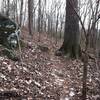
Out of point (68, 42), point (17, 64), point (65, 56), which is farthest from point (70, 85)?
point (68, 42)

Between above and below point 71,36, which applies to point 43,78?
below

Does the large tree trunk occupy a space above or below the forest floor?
above

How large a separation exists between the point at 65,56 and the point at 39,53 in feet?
3.68

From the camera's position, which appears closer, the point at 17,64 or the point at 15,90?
the point at 15,90

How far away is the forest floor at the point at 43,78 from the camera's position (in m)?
4.64

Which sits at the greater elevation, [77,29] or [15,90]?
[77,29]

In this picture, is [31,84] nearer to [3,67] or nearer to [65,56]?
[3,67]

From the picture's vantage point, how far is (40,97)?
4582mm

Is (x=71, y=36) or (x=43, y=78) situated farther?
(x=71, y=36)

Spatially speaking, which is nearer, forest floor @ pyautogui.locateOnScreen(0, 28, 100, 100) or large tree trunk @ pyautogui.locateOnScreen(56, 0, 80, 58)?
forest floor @ pyautogui.locateOnScreen(0, 28, 100, 100)

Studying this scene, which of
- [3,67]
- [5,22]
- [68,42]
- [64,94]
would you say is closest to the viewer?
[64,94]

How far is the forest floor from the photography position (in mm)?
4641

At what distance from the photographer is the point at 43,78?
5590mm

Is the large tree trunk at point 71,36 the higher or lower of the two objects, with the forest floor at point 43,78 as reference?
higher
